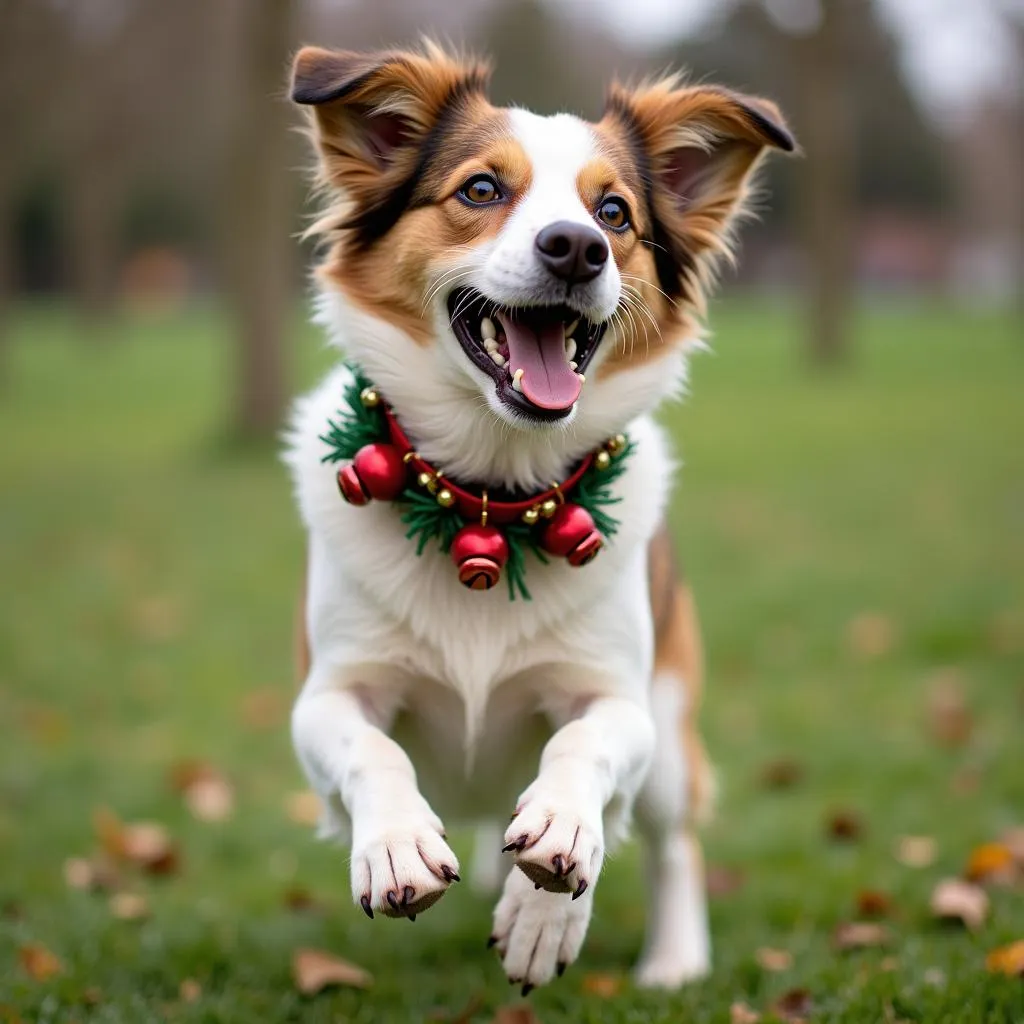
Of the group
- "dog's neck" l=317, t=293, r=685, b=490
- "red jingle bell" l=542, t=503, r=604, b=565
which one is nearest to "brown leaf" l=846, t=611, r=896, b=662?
"dog's neck" l=317, t=293, r=685, b=490

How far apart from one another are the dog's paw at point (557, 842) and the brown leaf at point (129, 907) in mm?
1874

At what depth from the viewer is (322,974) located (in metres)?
3.67

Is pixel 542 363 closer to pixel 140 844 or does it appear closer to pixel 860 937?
pixel 860 937

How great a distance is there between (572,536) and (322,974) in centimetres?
140

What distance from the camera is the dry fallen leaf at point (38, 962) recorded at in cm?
368

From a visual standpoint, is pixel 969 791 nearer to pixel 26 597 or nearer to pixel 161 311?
pixel 26 597

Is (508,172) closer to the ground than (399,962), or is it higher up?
higher up

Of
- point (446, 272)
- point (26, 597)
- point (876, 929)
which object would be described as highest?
point (446, 272)

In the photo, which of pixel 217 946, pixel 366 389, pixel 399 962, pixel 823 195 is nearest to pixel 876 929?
pixel 399 962

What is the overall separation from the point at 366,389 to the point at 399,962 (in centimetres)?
168

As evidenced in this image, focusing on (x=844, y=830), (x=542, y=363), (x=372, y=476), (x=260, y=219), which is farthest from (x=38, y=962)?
(x=260, y=219)

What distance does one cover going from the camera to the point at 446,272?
3.39m

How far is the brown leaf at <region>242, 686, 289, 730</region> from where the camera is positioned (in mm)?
6445

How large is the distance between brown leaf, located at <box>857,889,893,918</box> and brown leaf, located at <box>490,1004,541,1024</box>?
1.33 m
